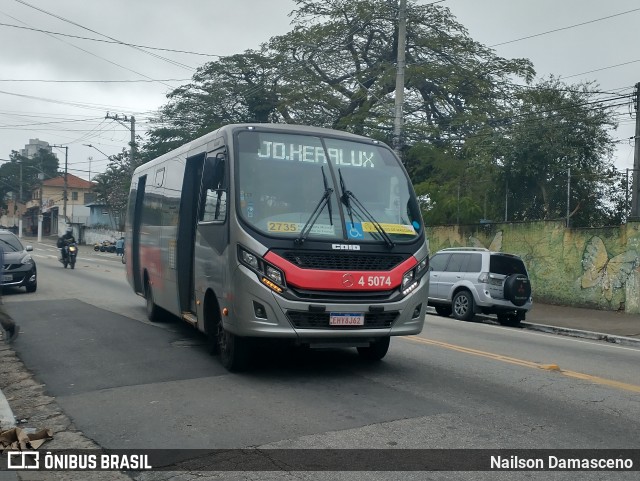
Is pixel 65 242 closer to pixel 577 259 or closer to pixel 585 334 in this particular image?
pixel 577 259

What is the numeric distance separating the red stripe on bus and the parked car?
28.9 feet

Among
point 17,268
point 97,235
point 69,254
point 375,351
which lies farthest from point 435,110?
point 97,235

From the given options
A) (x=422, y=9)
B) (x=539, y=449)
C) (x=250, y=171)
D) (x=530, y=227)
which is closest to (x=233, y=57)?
(x=422, y=9)

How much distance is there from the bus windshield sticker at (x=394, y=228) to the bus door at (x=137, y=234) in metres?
6.72

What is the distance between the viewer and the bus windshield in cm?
789

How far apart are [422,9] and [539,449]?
3707 cm

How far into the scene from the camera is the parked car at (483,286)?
17.0 metres

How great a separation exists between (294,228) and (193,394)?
6.91 feet

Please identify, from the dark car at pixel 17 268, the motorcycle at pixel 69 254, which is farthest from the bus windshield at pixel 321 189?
the motorcycle at pixel 69 254

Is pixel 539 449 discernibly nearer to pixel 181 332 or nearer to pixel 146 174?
pixel 181 332

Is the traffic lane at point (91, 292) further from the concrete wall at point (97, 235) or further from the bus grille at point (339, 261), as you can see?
the concrete wall at point (97, 235)

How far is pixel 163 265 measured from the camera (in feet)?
37.8

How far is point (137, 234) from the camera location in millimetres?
13977

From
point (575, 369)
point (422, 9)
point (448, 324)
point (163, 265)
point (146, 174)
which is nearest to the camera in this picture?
point (575, 369)
